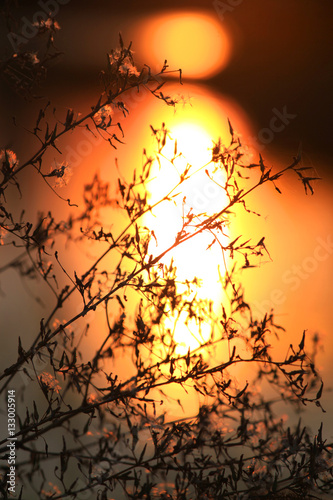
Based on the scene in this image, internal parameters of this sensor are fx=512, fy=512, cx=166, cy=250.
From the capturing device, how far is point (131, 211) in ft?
4.21

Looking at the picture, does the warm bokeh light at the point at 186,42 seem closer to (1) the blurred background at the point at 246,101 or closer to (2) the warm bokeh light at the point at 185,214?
(1) the blurred background at the point at 246,101

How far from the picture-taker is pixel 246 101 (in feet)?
4.52

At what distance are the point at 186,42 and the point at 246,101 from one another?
0.75 feet

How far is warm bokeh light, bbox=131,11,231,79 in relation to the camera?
1364 millimetres

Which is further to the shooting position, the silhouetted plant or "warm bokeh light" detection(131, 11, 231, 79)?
"warm bokeh light" detection(131, 11, 231, 79)

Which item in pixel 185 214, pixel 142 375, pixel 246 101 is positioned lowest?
pixel 142 375

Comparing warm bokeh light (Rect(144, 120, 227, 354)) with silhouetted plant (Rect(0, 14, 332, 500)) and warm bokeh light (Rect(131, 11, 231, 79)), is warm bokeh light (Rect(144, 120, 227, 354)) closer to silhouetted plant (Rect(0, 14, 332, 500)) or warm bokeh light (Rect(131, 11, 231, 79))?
silhouetted plant (Rect(0, 14, 332, 500))

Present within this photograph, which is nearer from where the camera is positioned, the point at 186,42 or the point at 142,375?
the point at 142,375

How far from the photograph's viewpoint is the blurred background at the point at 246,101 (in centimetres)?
133

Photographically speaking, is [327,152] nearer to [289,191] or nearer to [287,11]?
[289,191]

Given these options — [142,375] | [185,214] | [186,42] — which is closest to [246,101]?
[186,42]

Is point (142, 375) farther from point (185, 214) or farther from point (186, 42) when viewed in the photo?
point (186, 42)

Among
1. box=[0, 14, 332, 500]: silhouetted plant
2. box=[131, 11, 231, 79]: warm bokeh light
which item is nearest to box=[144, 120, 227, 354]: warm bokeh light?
box=[0, 14, 332, 500]: silhouetted plant

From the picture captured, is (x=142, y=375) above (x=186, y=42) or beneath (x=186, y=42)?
beneath
